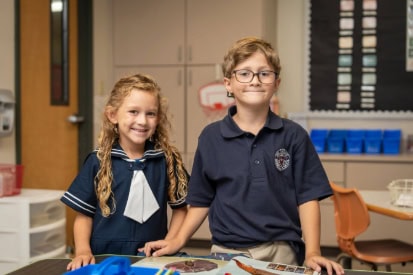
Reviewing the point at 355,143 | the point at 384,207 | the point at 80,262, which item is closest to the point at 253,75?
the point at 80,262

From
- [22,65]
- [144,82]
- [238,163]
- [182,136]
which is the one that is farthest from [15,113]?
[238,163]

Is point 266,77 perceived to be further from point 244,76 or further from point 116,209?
point 116,209

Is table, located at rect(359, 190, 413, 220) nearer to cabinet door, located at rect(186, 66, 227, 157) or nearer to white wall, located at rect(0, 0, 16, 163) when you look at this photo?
cabinet door, located at rect(186, 66, 227, 157)

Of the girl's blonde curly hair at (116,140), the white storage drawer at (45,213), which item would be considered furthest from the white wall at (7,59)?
the girl's blonde curly hair at (116,140)

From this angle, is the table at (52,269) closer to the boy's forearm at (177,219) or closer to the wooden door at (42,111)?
the boy's forearm at (177,219)

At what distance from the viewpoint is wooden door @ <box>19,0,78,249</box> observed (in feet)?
11.9

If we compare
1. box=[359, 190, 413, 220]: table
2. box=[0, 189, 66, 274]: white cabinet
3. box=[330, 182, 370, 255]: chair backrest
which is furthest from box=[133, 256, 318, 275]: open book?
box=[0, 189, 66, 274]: white cabinet

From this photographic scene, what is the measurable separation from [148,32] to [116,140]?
8.61 ft

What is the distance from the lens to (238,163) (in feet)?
5.17

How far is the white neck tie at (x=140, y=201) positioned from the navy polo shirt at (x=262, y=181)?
20 cm

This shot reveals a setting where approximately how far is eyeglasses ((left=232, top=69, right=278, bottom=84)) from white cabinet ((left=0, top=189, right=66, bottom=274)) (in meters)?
1.70

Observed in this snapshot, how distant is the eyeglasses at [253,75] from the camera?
4.98ft

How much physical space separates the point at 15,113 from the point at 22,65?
33 centimetres

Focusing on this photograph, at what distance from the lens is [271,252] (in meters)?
1.54
